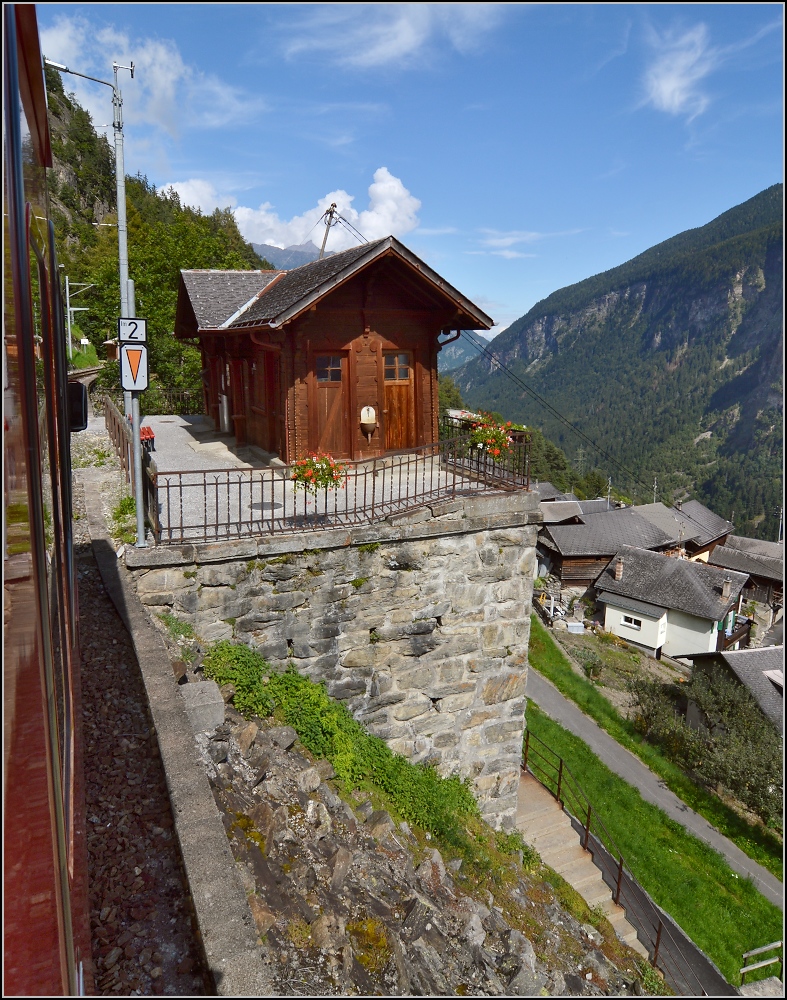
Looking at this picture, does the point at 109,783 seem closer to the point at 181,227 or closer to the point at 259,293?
the point at 259,293

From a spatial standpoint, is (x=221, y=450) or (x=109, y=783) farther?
(x=221, y=450)

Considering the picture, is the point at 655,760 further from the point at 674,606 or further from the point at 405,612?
the point at 405,612

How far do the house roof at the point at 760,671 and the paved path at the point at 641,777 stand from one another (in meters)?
5.79

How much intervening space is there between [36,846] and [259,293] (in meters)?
15.5

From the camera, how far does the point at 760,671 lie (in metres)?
24.2

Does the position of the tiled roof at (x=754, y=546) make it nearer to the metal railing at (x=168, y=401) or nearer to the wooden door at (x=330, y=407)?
the metal railing at (x=168, y=401)

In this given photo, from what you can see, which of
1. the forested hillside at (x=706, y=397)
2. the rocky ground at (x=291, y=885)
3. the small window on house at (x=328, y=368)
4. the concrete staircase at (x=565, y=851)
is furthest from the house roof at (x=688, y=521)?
the rocky ground at (x=291, y=885)

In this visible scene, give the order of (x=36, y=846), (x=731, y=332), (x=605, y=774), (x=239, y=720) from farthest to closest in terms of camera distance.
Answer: (x=731, y=332) → (x=605, y=774) → (x=239, y=720) → (x=36, y=846)

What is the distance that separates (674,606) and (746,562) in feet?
50.6

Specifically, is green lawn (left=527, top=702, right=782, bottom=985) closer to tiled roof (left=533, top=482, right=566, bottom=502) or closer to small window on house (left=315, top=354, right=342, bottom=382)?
small window on house (left=315, top=354, right=342, bottom=382)

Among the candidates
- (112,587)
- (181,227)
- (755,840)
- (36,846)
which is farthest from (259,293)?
(181,227)

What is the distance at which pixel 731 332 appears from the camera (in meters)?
174

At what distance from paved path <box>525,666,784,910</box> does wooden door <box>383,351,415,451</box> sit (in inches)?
349

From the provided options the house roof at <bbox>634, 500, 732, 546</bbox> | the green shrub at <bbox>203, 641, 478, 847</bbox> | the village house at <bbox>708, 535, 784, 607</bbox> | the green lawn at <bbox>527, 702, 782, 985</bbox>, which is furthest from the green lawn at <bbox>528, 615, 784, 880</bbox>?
the house roof at <bbox>634, 500, 732, 546</bbox>
